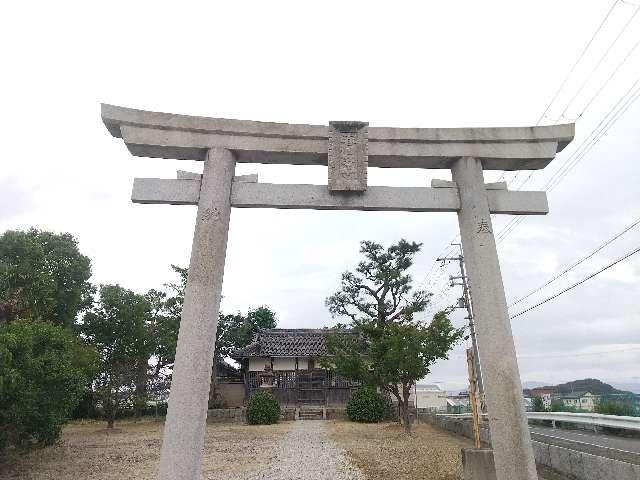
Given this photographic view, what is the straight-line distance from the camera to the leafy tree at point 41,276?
18.3 meters

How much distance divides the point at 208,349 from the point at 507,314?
3721 millimetres

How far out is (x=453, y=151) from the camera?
6254 millimetres

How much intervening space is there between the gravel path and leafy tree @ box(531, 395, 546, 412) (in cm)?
1373

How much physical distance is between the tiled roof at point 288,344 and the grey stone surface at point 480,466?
73.1 feet

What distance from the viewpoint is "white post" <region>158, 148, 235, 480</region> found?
4.85m

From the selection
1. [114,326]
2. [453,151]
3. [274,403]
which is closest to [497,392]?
[453,151]

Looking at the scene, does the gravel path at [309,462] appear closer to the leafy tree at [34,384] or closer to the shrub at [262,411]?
the leafy tree at [34,384]

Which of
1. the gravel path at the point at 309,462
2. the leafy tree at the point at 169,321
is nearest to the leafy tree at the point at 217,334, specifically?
the leafy tree at the point at 169,321

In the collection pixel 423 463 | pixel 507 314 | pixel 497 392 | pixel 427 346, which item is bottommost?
pixel 423 463

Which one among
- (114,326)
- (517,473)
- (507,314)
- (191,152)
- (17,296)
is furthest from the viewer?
(114,326)

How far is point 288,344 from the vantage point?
33.5 m

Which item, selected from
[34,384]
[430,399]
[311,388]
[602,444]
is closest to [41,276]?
[34,384]

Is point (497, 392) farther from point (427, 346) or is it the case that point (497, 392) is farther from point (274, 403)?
point (274, 403)

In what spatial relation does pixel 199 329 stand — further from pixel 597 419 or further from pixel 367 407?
pixel 367 407
